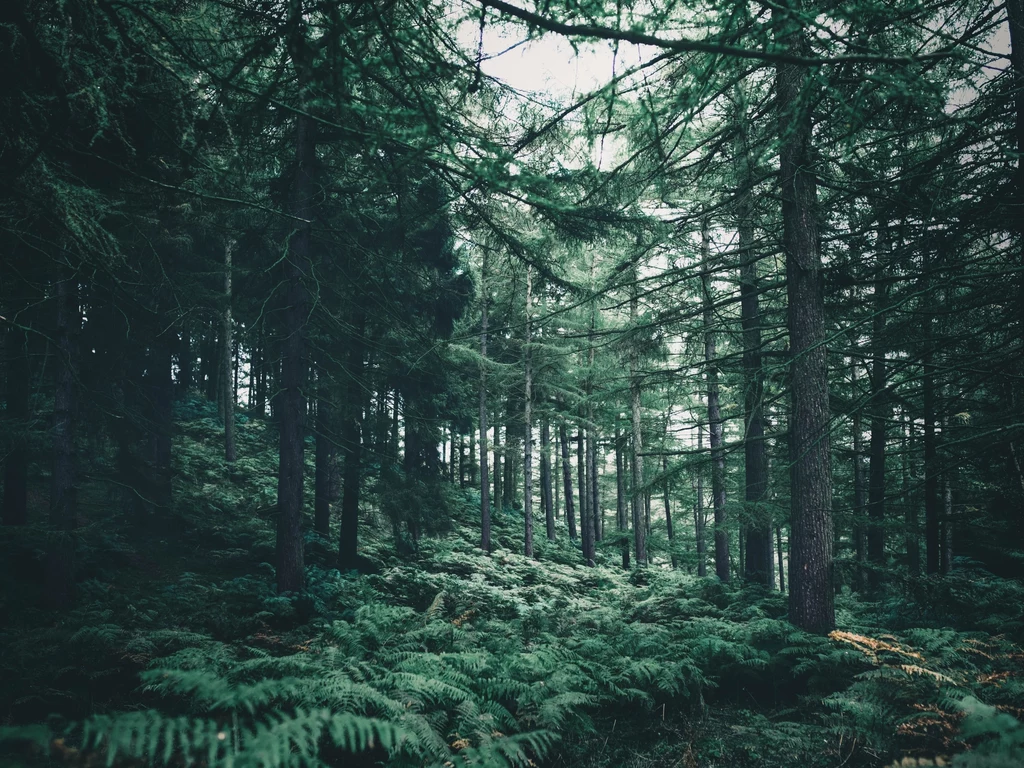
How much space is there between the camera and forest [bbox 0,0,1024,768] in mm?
3193

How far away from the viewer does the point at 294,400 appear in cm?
878

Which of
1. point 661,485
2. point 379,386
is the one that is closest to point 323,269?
point 379,386

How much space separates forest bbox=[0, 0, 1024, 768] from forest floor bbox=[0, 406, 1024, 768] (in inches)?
1.9

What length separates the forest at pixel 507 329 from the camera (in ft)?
10.5

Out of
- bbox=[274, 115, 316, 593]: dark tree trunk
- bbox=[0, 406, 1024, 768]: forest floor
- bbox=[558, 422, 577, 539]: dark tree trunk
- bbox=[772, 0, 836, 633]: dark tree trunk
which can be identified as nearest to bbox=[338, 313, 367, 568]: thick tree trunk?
bbox=[274, 115, 316, 593]: dark tree trunk

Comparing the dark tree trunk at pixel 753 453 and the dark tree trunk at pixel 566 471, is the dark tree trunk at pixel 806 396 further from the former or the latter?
the dark tree trunk at pixel 566 471

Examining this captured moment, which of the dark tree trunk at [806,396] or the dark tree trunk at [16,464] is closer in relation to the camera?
the dark tree trunk at [806,396]

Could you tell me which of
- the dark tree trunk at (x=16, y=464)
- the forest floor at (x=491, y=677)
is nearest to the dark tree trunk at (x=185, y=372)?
the dark tree trunk at (x=16, y=464)

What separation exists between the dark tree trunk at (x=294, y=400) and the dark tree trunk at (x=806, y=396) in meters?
7.97

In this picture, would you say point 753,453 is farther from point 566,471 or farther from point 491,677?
point 566,471

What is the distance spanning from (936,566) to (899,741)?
9.91 meters

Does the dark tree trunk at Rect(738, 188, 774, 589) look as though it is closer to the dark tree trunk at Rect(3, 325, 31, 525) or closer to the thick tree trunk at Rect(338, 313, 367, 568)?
the thick tree trunk at Rect(338, 313, 367, 568)

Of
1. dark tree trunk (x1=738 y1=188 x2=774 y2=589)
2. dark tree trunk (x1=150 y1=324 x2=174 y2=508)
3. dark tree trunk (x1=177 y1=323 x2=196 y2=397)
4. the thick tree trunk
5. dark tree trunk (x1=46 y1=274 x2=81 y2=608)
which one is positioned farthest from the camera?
dark tree trunk (x1=177 y1=323 x2=196 y2=397)

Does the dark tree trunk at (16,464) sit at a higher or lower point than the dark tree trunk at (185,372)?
lower
